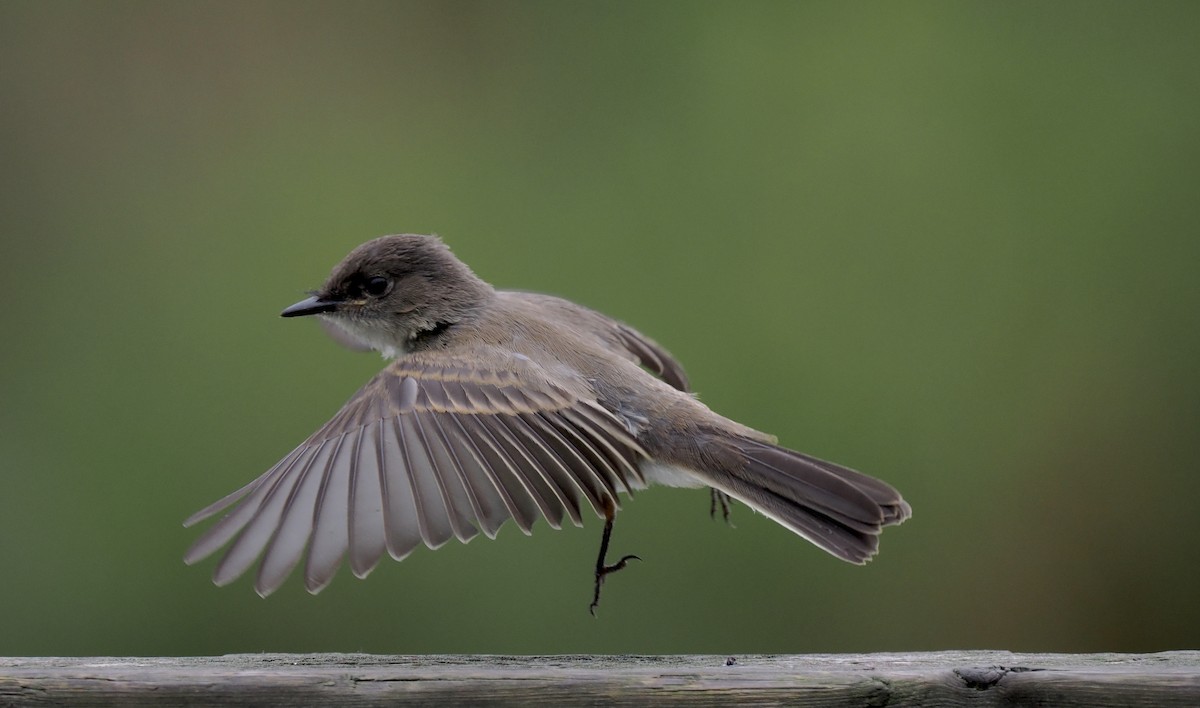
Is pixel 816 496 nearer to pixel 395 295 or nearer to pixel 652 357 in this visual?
pixel 652 357

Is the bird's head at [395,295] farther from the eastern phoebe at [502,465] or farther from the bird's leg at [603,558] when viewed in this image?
the bird's leg at [603,558]

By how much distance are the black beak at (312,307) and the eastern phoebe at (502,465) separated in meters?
0.08

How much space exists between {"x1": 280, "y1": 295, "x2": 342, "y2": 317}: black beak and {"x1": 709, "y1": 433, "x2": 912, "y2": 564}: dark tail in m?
1.93

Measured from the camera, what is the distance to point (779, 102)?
25.1ft

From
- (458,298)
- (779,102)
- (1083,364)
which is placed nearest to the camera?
(458,298)

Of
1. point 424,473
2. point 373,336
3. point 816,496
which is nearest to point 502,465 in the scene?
point 424,473

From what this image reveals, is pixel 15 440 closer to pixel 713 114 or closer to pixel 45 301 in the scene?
pixel 45 301

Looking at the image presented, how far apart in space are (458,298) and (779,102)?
2.81 metres

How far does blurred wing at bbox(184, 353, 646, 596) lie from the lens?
13.1 ft

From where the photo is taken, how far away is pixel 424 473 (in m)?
4.36

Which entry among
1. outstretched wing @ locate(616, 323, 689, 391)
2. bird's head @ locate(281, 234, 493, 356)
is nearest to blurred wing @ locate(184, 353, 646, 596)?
bird's head @ locate(281, 234, 493, 356)

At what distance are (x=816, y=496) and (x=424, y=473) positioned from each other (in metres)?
1.26

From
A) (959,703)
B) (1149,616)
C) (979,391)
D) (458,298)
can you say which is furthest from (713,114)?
(959,703)

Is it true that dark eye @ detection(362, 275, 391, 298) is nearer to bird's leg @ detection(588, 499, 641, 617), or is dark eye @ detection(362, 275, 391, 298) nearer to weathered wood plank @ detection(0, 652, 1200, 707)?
bird's leg @ detection(588, 499, 641, 617)
